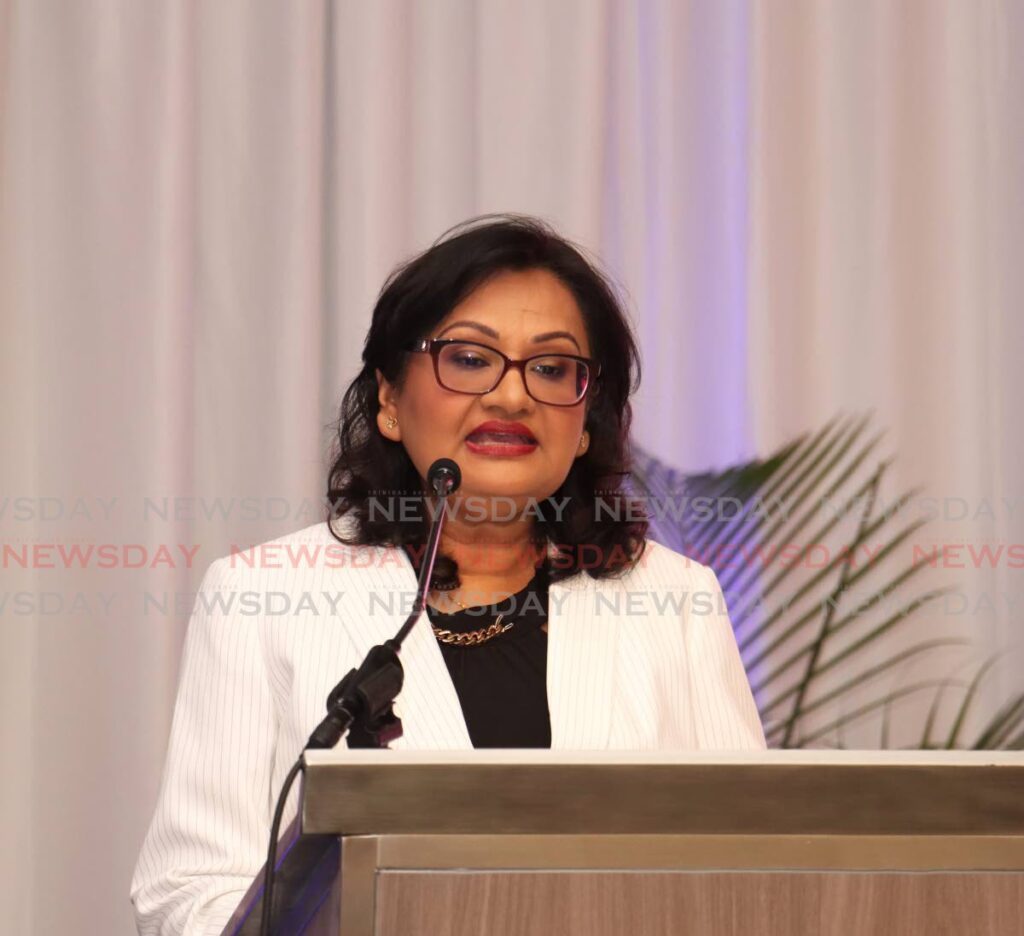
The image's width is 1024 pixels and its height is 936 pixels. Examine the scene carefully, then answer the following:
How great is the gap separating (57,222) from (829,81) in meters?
1.61

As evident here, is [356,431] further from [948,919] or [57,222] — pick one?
[948,919]

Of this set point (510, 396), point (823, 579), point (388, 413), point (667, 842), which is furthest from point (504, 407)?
point (823, 579)

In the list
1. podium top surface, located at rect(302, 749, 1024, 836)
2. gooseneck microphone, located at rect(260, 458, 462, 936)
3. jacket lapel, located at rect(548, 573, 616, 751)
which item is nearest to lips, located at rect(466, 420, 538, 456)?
jacket lapel, located at rect(548, 573, 616, 751)

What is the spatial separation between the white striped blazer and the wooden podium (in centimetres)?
75

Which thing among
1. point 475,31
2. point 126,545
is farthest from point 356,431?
point 475,31

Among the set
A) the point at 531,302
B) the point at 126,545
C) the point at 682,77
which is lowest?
the point at 126,545

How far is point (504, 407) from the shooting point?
183 centimetres

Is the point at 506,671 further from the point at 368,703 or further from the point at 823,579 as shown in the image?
the point at 823,579

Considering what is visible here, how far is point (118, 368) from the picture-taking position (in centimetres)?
257

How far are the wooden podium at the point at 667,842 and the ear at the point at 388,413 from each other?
118cm

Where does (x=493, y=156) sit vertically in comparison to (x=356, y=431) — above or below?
above

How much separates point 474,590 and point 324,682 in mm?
303

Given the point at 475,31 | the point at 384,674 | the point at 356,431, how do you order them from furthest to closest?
the point at 475,31
the point at 356,431
the point at 384,674

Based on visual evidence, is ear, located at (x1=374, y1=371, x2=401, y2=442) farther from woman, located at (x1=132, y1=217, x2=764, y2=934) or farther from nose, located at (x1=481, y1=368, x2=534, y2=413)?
nose, located at (x1=481, y1=368, x2=534, y2=413)
